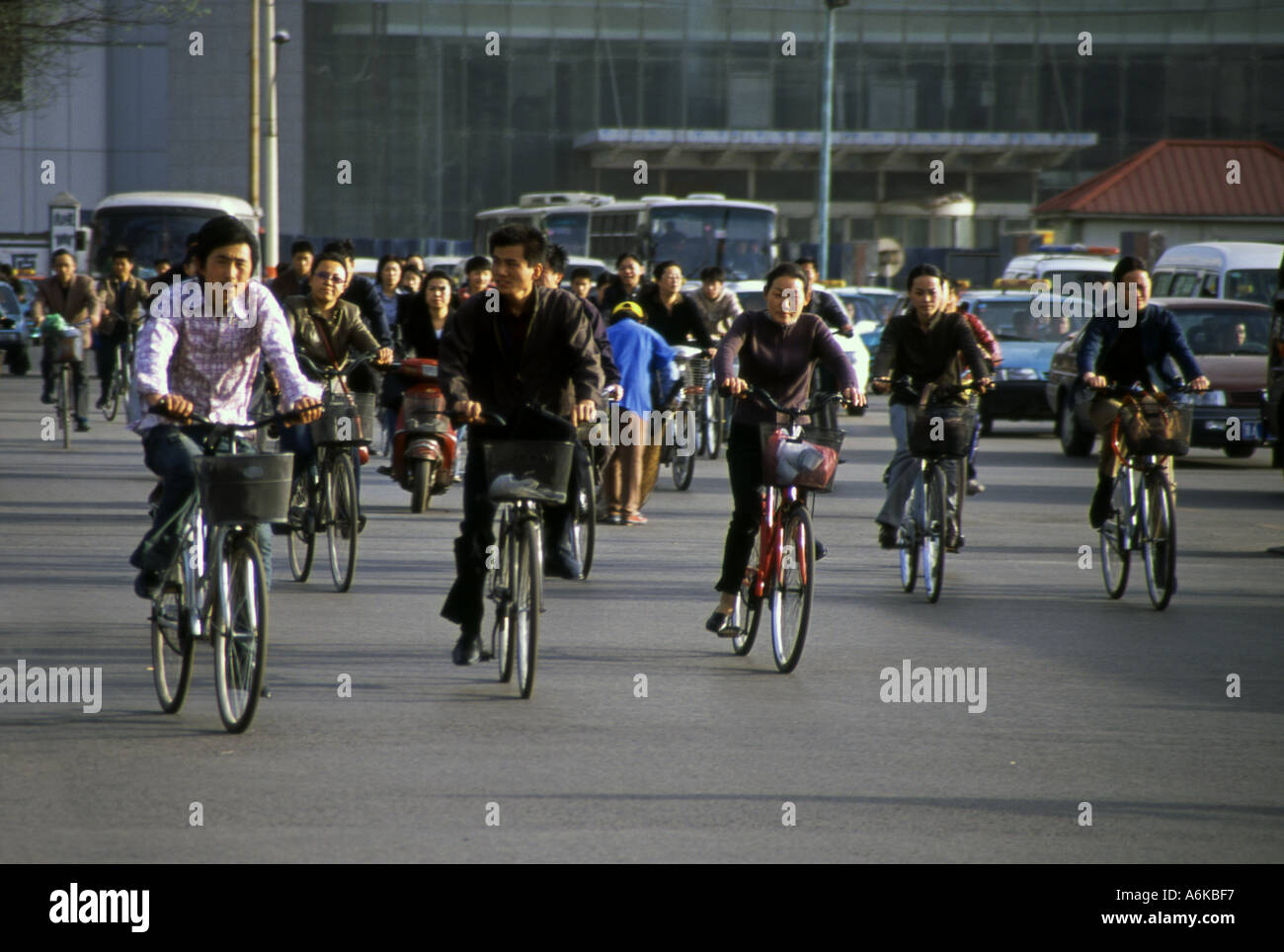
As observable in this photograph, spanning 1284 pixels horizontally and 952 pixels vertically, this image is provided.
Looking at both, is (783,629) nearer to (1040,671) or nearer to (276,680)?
(1040,671)

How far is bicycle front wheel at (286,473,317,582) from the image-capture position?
427 inches

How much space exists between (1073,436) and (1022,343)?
11.4 ft

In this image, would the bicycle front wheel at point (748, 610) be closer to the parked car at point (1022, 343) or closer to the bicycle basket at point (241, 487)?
the bicycle basket at point (241, 487)

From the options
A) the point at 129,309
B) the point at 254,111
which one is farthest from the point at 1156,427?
the point at 254,111

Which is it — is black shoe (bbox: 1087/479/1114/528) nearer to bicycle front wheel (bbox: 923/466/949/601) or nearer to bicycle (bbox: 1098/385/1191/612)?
bicycle (bbox: 1098/385/1191/612)

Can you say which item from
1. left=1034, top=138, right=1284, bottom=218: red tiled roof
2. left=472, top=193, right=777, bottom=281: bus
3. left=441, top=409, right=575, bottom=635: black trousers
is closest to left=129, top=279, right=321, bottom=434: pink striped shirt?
left=441, top=409, right=575, bottom=635: black trousers

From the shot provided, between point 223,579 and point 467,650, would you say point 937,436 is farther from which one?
point 223,579

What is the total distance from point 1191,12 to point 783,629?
187 feet

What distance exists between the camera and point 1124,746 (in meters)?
6.93

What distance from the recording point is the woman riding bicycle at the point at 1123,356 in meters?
10.9

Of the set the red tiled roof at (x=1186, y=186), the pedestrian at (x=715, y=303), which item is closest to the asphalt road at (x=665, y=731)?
the pedestrian at (x=715, y=303)

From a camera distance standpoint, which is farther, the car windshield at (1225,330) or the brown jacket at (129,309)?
the brown jacket at (129,309)

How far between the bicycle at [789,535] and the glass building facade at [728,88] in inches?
2094
